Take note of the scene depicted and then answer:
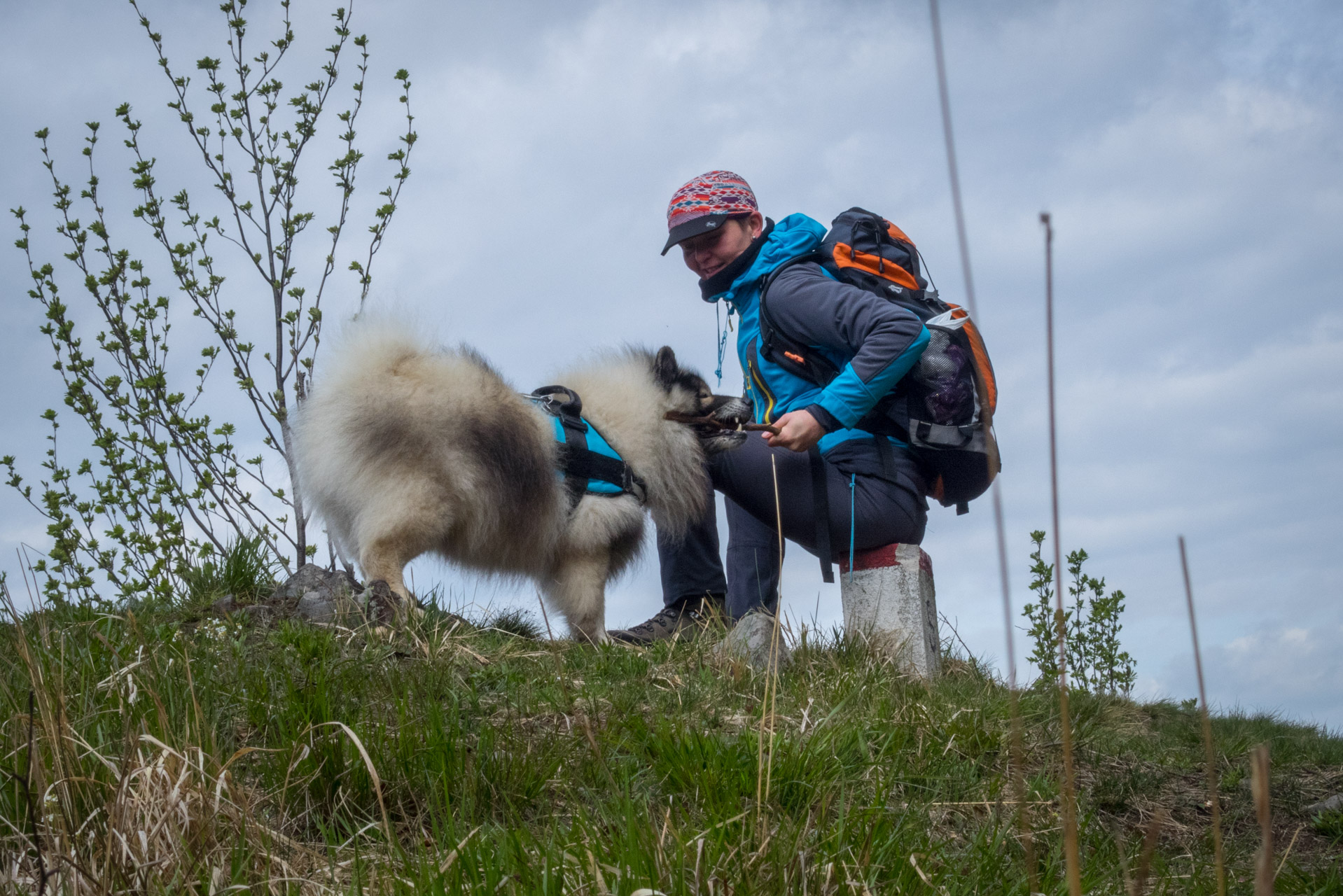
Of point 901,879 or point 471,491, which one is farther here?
point 471,491

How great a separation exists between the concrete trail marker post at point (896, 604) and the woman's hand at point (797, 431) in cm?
67

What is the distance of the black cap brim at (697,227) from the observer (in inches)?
186

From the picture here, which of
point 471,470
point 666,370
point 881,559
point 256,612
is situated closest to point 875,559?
point 881,559

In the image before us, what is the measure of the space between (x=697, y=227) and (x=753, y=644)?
193 cm

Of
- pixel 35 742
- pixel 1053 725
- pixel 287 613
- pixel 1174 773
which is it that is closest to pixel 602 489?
pixel 287 613

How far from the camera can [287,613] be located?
425cm

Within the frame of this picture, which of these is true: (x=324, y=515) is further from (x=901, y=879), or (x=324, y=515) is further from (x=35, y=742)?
(x=901, y=879)

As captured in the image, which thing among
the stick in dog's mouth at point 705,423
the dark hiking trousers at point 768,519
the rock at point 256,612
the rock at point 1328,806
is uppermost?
the stick in dog's mouth at point 705,423

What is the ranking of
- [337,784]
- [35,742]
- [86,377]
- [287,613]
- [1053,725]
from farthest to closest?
[86,377], [287,613], [1053,725], [337,784], [35,742]

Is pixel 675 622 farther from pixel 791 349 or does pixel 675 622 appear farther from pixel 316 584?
pixel 316 584

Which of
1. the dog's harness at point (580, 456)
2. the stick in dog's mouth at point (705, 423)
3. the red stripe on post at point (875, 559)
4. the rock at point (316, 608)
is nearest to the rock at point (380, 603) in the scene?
the rock at point (316, 608)

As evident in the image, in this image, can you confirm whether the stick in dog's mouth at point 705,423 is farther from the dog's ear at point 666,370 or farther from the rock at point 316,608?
the rock at point 316,608

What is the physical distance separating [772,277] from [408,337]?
1.67 metres

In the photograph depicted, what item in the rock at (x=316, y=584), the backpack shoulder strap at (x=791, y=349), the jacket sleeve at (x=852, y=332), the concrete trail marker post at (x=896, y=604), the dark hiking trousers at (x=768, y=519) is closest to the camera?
the jacket sleeve at (x=852, y=332)
